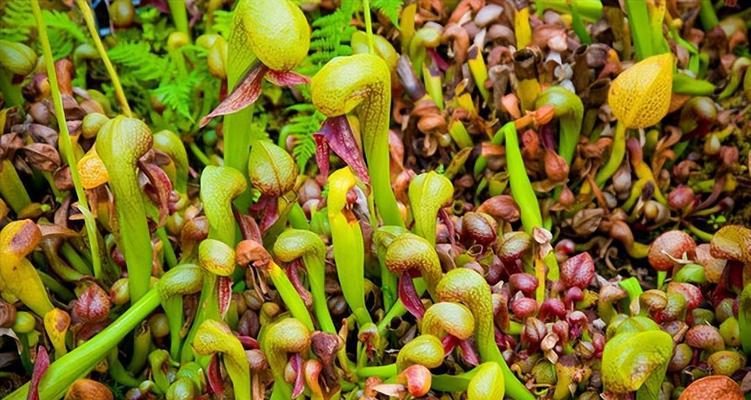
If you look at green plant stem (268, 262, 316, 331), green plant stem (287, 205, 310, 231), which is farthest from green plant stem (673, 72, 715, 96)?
green plant stem (268, 262, 316, 331)

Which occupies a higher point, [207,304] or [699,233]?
[207,304]

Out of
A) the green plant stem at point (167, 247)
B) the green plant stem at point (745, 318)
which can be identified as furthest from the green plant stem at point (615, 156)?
the green plant stem at point (167, 247)

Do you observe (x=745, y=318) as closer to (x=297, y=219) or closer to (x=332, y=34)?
(x=297, y=219)

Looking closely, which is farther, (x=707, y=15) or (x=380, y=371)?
(x=707, y=15)

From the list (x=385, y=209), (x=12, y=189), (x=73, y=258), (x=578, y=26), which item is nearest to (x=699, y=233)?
(x=578, y=26)

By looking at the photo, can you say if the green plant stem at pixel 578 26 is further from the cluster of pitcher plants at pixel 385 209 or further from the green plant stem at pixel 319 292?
the green plant stem at pixel 319 292

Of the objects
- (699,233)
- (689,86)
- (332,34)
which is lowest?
(699,233)

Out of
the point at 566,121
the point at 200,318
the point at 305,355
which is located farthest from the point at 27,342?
the point at 566,121
